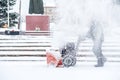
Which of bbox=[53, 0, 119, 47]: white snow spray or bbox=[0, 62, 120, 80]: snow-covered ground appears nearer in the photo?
bbox=[0, 62, 120, 80]: snow-covered ground

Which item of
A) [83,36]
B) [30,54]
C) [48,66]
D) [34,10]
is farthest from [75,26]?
[34,10]

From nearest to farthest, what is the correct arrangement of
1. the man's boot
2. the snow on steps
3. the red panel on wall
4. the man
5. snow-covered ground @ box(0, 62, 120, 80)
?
snow-covered ground @ box(0, 62, 120, 80) < the man's boot < the snow on steps < the red panel on wall < the man

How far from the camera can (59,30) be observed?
35.2 feet

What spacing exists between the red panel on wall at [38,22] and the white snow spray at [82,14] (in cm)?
1008

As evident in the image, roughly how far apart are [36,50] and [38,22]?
8.02 metres

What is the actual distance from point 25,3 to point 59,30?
22057mm

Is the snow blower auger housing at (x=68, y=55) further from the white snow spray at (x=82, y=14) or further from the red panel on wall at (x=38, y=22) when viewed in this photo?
the red panel on wall at (x=38, y=22)

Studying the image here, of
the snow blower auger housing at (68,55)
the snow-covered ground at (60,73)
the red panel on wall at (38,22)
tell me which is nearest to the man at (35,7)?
the red panel on wall at (38,22)

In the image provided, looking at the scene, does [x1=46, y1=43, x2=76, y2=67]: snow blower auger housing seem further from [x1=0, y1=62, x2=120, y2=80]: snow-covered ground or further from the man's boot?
the man's boot

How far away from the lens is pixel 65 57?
950 centimetres

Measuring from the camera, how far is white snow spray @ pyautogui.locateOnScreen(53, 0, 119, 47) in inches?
356

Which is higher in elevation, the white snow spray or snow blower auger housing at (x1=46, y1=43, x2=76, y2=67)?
the white snow spray

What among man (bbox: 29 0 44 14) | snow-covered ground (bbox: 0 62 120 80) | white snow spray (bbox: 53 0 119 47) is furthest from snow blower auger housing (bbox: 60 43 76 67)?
man (bbox: 29 0 44 14)

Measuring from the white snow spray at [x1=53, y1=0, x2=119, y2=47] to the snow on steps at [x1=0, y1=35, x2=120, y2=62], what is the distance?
1.26 meters
